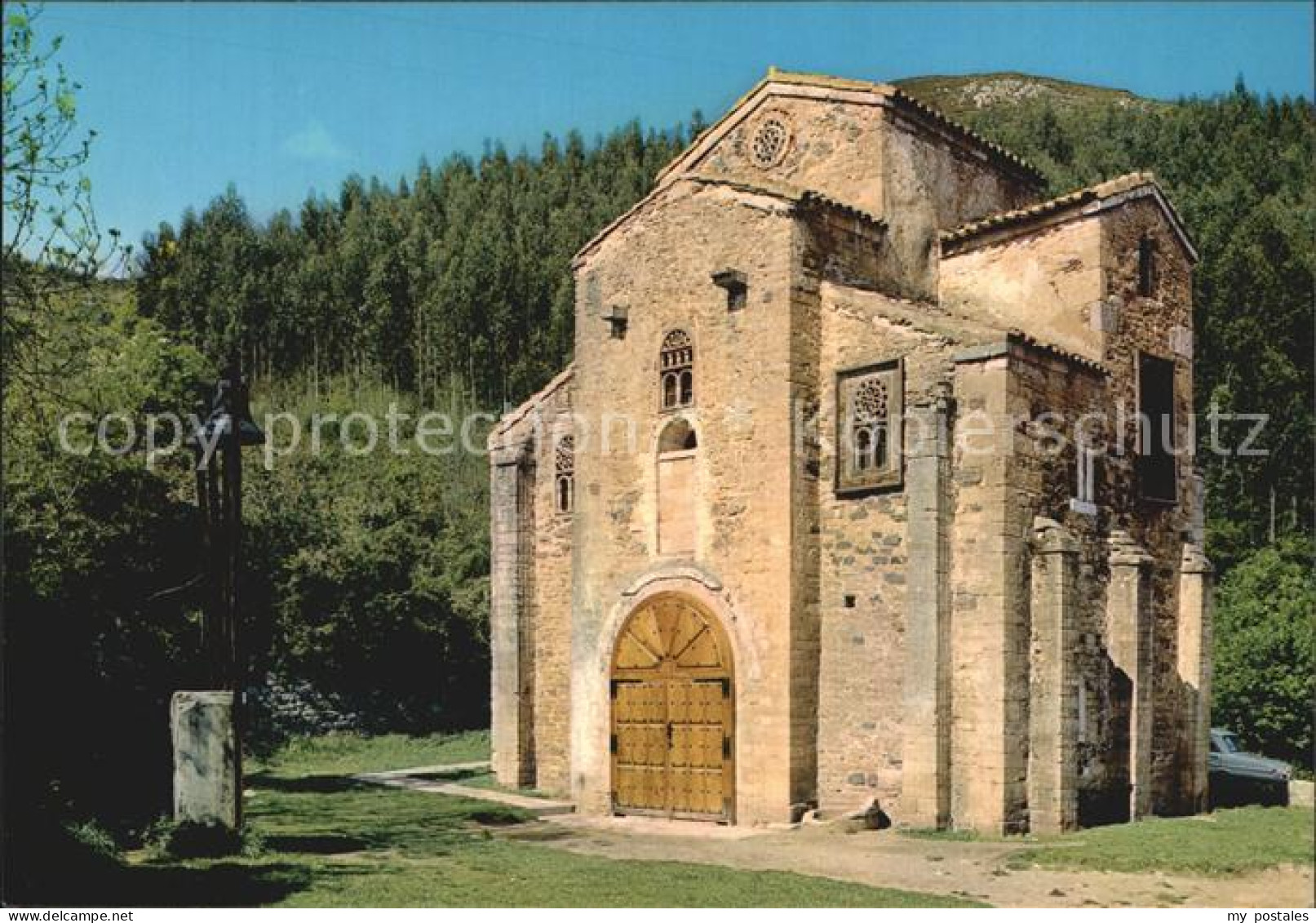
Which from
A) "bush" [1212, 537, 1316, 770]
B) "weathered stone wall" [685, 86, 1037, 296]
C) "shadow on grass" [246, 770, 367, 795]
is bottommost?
"shadow on grass" [246, 770, 367, 795]

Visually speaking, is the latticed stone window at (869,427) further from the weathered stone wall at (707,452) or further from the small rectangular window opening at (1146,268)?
the small rectangular window opening at (1146,268)

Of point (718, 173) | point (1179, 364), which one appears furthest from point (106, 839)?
point (1179, 364)

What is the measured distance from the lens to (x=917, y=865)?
498 inches

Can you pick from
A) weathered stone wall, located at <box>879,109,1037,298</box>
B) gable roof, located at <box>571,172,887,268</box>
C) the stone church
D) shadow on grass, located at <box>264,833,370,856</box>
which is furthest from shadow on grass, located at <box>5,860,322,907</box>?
weathered stone wall, located at <box>879,109,1037,298</box>

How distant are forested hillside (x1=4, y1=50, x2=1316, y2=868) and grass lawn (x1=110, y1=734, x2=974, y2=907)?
202 cm

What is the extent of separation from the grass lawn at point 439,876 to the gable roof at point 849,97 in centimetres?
892

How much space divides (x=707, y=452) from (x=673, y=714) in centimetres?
378

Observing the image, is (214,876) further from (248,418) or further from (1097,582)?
(1097,582)

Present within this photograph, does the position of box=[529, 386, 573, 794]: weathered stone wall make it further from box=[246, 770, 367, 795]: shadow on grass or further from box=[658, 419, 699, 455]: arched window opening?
box=[246, 770, 367, 795]: shadow on grass

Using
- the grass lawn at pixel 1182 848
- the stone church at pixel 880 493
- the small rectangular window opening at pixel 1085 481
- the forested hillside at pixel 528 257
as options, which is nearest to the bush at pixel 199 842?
the stone church at pixel 880 493

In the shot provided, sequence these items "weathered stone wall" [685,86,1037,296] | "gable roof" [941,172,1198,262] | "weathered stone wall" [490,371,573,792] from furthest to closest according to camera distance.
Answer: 1. "weathered stone wall" [490,371,573,792]
2. "weathered stone wall" [685,86,1037,296]
3. "gable roof" [941,172,1198,262]

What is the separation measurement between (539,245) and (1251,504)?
36.2m

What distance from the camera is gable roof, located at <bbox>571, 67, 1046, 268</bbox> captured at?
18.5 meters

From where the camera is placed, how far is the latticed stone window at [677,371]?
17766 mm
